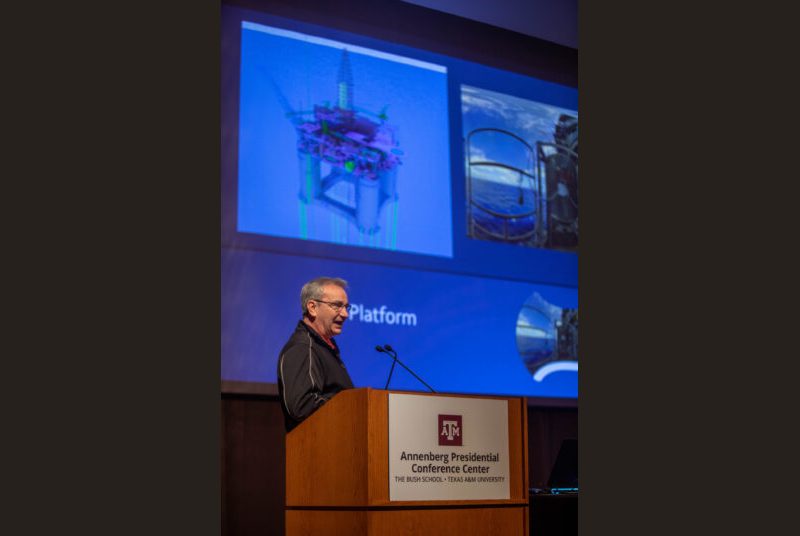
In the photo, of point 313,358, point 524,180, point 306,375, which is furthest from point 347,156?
point 306,375

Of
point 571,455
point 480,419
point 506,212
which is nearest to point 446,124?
point 506,212

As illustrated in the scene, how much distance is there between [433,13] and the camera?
6.10 metres

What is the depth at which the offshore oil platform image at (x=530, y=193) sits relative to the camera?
602 cm

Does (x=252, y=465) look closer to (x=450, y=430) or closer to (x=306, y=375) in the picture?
(x=306, y=375)

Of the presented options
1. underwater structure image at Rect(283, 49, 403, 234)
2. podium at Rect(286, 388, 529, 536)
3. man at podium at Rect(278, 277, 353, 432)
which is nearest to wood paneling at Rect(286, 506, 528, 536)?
podium at Rect(286, 388, 529, 536)

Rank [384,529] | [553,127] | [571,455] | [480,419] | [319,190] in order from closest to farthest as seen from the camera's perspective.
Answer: [384,529], [480,419], [571,455], [319,190], [553,127]

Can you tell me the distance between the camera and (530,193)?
20.8ft

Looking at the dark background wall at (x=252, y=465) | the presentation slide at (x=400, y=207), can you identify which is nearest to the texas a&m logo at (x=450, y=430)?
the presentation slide at (x=400, y=207)

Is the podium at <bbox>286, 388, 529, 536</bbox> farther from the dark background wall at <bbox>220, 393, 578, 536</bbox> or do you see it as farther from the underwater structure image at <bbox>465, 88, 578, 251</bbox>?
the underwater structure image at <bbox>465, 88, 578, 251</bbox>


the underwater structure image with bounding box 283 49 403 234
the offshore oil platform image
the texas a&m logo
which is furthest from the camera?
the offshore oil platform image

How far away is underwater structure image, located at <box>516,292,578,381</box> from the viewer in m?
6.06

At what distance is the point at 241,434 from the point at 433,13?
290cm

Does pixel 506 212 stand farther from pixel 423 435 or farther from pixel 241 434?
pixel 423 435

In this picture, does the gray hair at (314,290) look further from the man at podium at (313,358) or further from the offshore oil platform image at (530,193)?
the offshore oil platform image at (530,193)
